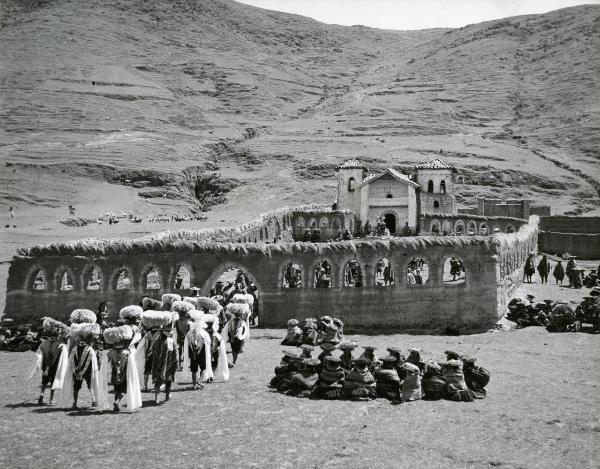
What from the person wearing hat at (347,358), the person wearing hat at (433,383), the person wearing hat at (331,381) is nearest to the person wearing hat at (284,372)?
the person wearing hat at (331,381)

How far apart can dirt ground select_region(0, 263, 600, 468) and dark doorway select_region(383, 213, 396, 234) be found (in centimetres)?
4819

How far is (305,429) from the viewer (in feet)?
40.3

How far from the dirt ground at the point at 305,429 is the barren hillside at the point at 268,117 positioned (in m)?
53.5

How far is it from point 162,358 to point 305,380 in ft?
11.0

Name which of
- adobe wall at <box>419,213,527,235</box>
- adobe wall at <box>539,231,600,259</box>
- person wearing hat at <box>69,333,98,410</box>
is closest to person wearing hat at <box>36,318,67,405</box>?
person wearing hat at <box>69,333,98,410</box>

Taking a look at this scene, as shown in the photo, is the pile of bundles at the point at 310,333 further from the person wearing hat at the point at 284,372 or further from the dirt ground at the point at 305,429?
the person wearing hat at the point at 284,372

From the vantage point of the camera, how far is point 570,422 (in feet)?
42.7

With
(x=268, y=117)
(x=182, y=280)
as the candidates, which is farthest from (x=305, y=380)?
(x=268, y=117)

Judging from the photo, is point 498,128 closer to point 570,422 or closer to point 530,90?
point 530,90

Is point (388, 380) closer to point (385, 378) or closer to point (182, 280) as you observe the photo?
point (385, 378)

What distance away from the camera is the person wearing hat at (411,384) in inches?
567

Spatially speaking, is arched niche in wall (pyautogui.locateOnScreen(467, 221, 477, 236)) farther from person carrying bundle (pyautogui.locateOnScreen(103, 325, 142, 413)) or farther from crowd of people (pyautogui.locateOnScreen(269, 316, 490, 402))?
person carrying bundle (pyautogui.locateOnScreen(103, 325, 142, 413))

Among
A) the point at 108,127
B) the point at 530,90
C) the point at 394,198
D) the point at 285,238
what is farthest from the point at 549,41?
the point at 285,238

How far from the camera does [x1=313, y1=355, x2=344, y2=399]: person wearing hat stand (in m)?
14.6
